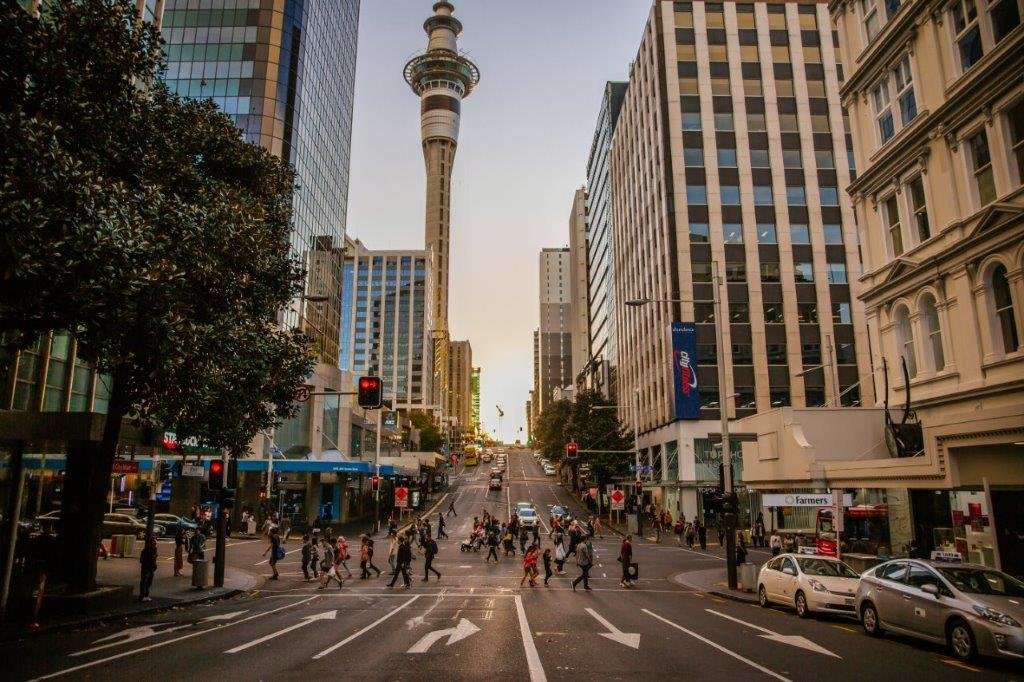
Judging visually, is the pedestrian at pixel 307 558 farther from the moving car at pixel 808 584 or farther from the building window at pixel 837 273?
the building window at pixel 837 273

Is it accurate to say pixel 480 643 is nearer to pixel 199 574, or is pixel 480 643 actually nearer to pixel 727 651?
pixel 727 651

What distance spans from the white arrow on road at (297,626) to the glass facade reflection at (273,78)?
37.4 metres

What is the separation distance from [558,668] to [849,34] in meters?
25.8

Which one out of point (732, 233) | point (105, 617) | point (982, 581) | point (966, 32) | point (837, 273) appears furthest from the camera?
point (732, 233)

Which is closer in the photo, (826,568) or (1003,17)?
(826,568)

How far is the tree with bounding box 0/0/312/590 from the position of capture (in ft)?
36.0

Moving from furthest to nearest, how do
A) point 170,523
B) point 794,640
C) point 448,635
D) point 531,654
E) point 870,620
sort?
point 170,523 < point 870,620 < point 448,635 < point 794,640 < point 531,654

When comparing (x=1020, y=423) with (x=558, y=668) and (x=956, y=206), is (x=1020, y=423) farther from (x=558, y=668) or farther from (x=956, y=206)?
(x=558, y=668)

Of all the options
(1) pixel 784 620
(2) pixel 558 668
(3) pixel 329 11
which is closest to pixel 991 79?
(1) pixel 784 620

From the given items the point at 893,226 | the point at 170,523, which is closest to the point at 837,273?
the point at 893,226

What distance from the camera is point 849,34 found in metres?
25.5

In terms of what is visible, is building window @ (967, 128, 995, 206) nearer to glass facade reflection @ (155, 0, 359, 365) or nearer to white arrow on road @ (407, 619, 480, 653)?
white arrow on road @ (407, 619, 480, 653)

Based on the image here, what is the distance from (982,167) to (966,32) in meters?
4.10

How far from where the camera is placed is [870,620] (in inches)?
557
